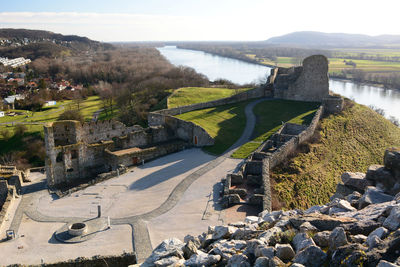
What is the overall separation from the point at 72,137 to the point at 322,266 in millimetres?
29126

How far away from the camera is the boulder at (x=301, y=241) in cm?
816

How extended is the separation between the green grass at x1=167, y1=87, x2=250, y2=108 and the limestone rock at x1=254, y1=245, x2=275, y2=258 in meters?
42.7

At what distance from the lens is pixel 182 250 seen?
10219mm

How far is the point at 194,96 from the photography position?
5425 cm

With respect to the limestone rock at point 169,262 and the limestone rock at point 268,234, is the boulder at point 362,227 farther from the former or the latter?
the limestone rock at point 169,262

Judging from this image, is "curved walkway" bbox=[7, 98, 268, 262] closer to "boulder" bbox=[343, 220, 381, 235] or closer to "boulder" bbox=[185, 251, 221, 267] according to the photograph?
"boulder" bbox=[185, 251, 221, 267]

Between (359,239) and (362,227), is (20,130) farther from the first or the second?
(359,239)

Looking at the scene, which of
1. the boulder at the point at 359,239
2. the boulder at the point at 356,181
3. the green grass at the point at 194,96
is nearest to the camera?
the boulder at the point at 359,239

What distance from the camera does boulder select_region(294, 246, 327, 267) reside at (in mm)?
7555

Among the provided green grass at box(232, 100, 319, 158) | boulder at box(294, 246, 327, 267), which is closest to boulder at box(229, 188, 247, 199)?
green grass at box(232, 100, 319, 158)

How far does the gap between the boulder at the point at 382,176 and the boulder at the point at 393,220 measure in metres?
3.98

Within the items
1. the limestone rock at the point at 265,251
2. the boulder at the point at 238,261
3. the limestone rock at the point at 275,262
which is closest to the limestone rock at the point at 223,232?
the boulder at the point at 238,261

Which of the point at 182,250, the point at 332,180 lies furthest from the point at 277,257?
the point at 332,180

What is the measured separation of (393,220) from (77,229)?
696 inches
